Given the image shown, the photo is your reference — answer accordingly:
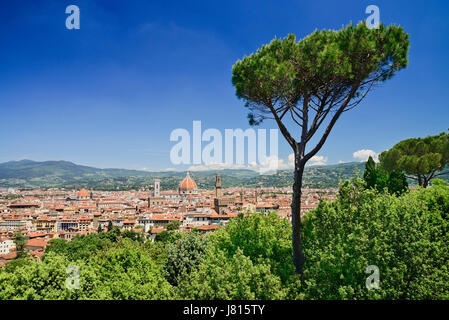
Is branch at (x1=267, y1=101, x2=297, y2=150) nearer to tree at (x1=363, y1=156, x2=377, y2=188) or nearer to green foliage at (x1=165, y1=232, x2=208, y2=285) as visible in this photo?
green foliage at (x1=165, y1=232, x2=208, y2=285)

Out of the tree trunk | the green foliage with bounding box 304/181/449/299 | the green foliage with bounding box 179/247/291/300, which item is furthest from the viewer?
the tree trunk

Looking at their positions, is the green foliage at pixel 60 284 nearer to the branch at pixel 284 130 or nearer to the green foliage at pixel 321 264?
the green foliage at pixel 321 264

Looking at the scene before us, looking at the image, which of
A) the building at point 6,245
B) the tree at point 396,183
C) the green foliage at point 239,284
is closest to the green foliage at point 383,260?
the green foliage at point 239,284

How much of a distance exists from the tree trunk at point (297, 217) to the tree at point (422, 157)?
18832mm

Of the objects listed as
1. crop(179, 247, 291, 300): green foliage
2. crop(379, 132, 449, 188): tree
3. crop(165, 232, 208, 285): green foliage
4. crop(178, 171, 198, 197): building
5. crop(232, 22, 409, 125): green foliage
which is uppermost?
crop(232, 22, 409, 125): green foliage

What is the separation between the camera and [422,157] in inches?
844

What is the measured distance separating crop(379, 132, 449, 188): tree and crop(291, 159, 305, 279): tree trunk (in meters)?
18.8

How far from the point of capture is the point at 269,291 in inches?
233

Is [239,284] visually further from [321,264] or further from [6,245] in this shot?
[6,245]

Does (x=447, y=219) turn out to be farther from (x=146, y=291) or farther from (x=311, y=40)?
(x=146, y=291)

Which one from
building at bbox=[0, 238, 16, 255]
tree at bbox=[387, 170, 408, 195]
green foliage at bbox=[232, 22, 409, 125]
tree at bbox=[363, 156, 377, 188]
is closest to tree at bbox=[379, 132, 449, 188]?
tree at bbox=[387, 170, 408, 195]

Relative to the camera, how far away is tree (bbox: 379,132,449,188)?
68.8 ft

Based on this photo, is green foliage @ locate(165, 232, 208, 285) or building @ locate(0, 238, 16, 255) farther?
building @ locate(0, 238, 16, 255)

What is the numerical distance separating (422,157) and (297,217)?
20.0 m
